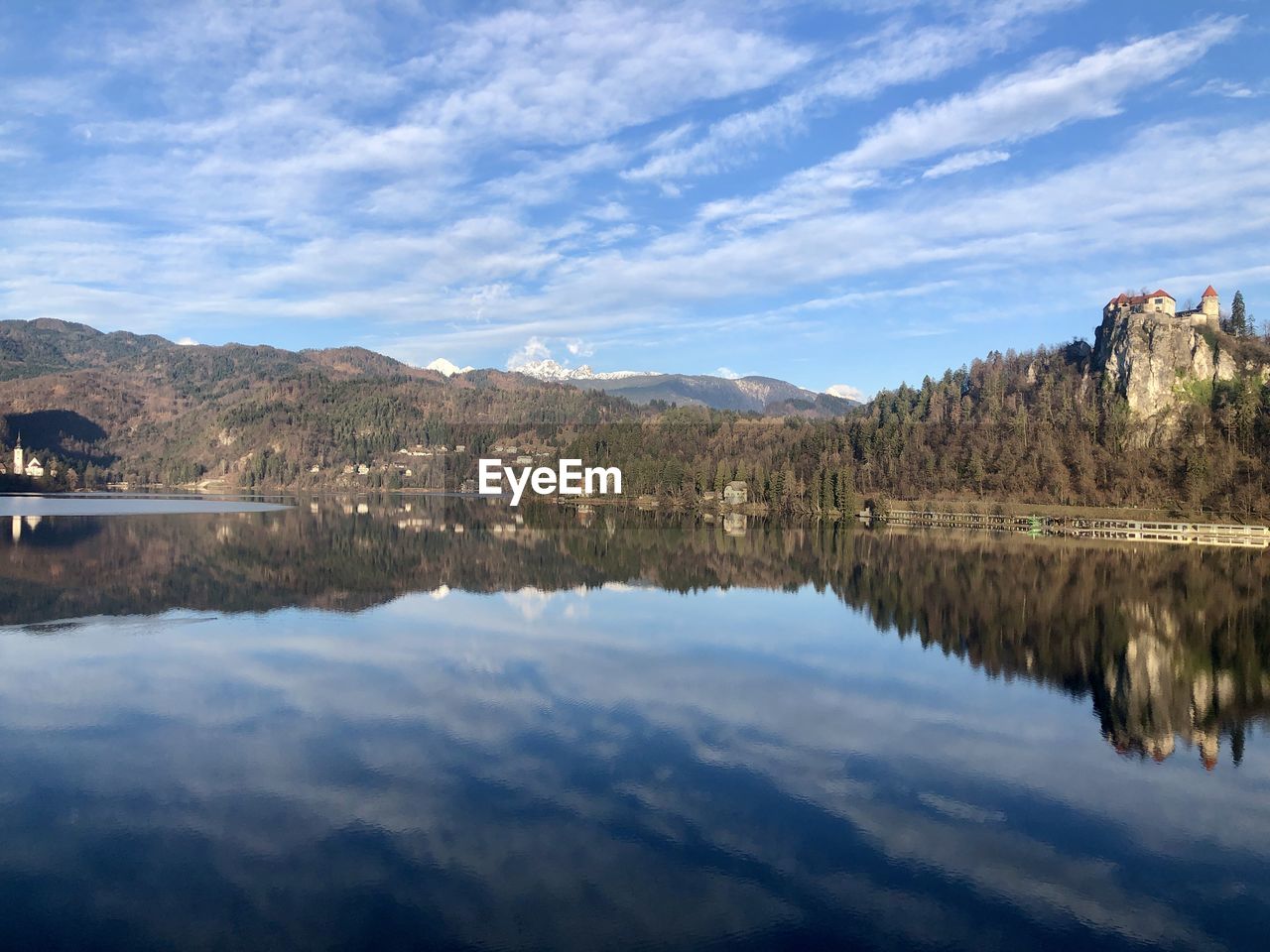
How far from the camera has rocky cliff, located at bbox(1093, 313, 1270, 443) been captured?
154 metres

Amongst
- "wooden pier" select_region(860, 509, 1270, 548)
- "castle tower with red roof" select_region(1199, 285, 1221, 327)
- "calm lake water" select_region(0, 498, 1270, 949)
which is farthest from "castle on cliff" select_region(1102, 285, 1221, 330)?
"calm lake water" select_region(0, 498, 1270, 949)

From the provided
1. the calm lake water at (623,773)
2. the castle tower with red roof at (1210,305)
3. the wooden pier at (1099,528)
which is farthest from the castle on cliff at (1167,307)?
the calm lake water at (623,773)

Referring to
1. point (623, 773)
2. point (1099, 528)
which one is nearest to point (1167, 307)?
point (1099, 528)

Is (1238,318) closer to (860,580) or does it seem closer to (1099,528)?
(1099,528)

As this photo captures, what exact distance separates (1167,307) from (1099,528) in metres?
86.2

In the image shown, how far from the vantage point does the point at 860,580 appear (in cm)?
5953

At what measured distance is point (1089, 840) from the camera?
18.2 m

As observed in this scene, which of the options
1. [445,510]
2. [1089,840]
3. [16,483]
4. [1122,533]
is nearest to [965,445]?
[1122,533]

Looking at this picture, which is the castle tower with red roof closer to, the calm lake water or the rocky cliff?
the rocky cliff

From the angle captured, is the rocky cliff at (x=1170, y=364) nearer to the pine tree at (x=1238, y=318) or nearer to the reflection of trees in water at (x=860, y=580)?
the pine tree at (x=1238, y=318)

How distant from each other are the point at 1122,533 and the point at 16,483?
19926cm

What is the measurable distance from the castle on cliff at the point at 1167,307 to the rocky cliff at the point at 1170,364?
3.86 meters

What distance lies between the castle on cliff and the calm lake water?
14160 cm

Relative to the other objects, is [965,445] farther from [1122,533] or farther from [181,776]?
[181,776]
